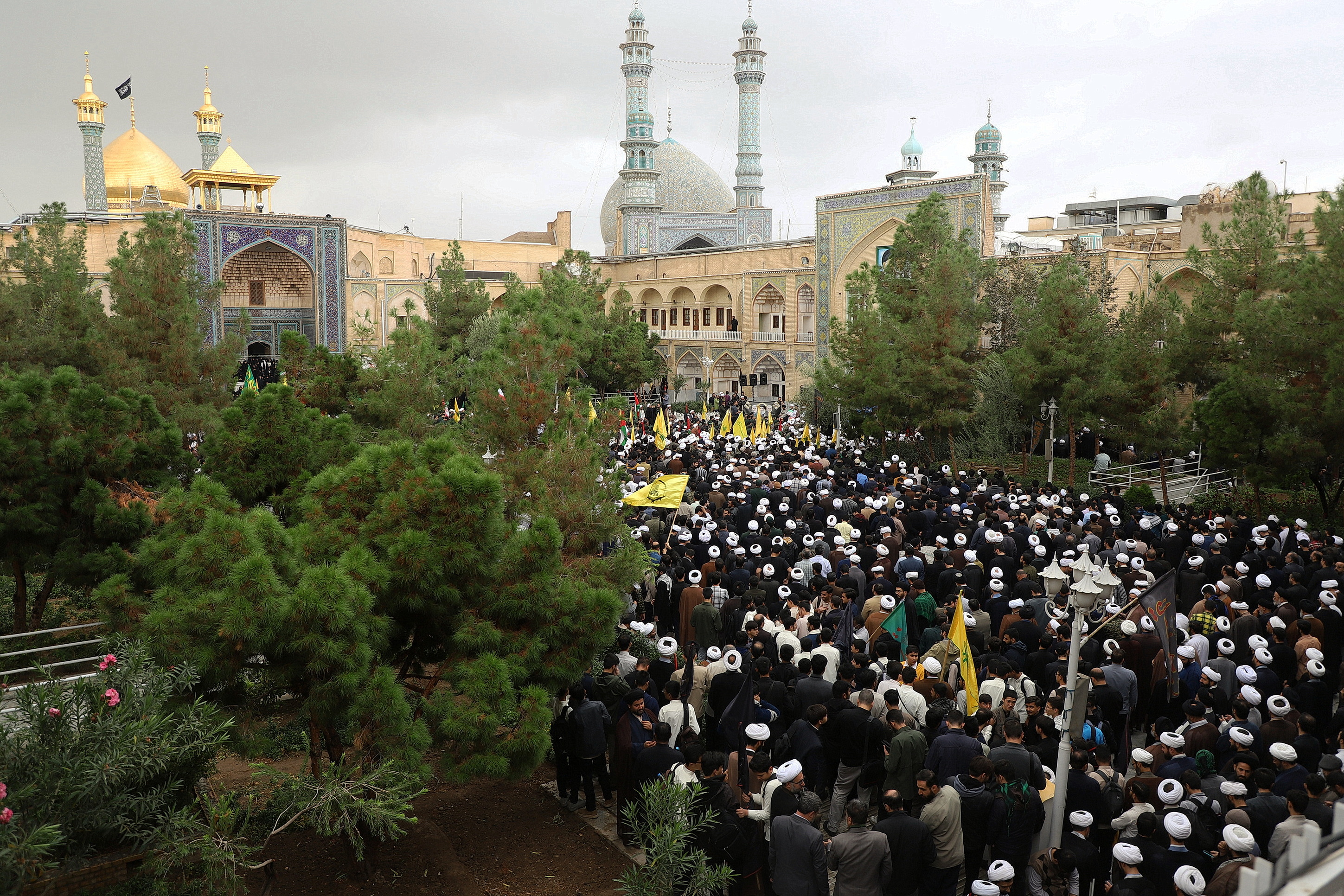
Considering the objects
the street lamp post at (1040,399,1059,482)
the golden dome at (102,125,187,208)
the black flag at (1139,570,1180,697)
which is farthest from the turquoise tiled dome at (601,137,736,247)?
the black flag at (1139,570,1180,697)

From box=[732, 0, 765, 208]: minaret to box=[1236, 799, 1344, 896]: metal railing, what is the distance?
144 feet

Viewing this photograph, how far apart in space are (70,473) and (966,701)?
7466mm

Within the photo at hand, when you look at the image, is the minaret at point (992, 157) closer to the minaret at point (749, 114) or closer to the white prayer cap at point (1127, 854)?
the minaret at point (749, 114)

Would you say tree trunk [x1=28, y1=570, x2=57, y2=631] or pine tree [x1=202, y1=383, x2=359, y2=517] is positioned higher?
pine tree [x1=202, y1=383, x2=359, y2=517]

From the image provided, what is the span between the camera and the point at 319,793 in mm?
4742

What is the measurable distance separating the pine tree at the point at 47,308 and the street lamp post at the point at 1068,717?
13.3 meters

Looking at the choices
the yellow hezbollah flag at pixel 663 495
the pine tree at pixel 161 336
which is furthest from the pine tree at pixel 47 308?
the yellow hezbollah flag at pixel 663 495

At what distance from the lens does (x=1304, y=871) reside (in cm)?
221

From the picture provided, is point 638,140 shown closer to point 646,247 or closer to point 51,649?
point 646,247

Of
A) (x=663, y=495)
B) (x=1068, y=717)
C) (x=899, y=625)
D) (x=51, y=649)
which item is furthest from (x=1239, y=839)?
(x=51, y=649)

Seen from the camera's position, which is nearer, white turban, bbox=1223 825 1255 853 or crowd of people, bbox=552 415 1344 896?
white turban, bbox=1223 825 1255 853

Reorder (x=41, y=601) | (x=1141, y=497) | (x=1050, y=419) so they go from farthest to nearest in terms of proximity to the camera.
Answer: (x=1050, y=419), (x=1141, y=497), (x=41, y=601)

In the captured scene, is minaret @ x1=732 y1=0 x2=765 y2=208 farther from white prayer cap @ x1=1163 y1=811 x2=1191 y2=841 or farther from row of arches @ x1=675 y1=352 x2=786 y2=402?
white prayer cap @ x1=1163 y1=811 x2=1191 y2=841

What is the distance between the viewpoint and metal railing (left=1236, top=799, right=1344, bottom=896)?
Result: 2107 millimetres
